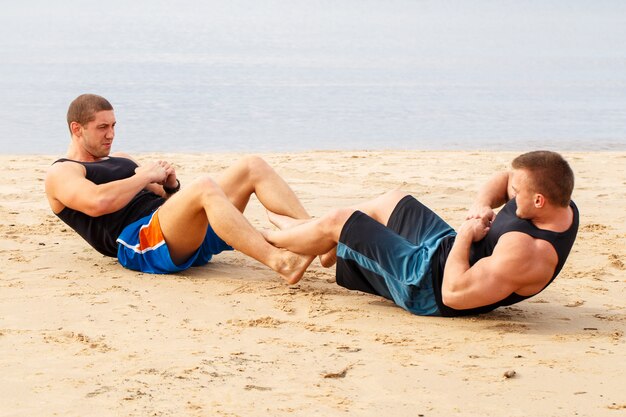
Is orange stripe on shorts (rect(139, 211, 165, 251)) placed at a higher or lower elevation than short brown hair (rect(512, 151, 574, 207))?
lower

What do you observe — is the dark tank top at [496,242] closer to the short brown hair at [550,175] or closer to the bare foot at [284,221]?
the short brown hair at [550,175]

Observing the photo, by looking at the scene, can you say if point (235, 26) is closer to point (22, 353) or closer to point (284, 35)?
point (284, 35)

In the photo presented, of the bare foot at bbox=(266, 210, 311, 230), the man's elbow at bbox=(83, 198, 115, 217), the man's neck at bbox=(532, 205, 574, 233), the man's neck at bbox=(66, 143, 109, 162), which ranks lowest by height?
the bare foot at bbox=(266, 210, 311, 230)

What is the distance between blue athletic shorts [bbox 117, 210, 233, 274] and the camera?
6.53m

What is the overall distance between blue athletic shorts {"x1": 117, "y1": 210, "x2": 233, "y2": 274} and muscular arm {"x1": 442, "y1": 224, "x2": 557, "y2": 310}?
2.02 metres

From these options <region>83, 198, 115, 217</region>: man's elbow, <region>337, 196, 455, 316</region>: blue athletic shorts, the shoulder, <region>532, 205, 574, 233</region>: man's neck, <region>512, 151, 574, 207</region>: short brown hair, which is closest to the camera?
<region>512, 151, 574, 207</region>: short brown hair

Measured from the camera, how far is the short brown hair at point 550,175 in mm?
5090

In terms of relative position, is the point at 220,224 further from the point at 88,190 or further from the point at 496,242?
the point at 496,242

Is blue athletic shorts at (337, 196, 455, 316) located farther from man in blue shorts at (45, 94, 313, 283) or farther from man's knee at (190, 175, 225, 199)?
man's knee at (190, 175, 225, 199)

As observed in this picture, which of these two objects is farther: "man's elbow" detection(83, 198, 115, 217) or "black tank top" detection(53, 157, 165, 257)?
"black tank top" detection(53, 157, 165, 257)

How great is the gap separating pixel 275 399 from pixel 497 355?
4.21 feet

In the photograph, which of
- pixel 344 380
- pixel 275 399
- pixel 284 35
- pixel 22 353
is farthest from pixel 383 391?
pixel 284 35

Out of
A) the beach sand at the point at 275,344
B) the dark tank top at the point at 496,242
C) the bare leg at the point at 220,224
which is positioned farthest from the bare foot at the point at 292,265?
the dark tank top at the point at 496,242

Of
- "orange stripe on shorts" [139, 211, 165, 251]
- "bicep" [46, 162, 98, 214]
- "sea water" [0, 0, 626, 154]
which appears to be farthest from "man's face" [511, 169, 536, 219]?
"sea water" [0, 0, 626, 154]
